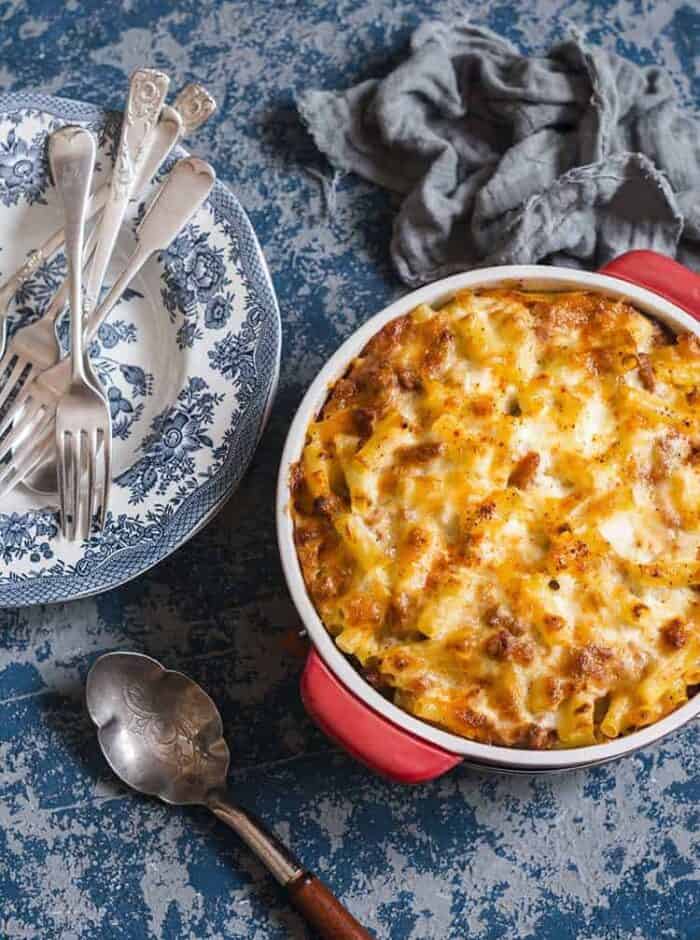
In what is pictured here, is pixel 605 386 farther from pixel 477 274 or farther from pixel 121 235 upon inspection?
pixel 121 235

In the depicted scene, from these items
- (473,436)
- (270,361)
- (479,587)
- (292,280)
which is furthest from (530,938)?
(292,280)

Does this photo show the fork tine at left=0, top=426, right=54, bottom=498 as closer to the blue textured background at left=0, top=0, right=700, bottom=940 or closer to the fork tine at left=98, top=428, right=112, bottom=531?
the fork tine at left=98, top=428, right=112, bottom=531

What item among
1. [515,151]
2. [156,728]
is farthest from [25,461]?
[515,151]

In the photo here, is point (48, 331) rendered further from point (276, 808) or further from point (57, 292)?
point (276, 808)

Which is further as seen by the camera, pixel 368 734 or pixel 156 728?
pixel 156 728

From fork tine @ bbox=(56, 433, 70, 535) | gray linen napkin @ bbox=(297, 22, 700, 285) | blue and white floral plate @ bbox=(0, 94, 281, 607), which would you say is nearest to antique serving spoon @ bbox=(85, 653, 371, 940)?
blue and white floral plate @ bbox=(0, 94, 281, 607)

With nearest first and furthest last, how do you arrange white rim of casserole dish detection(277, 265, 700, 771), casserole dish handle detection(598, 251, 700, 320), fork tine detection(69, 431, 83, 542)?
white rim of casserole dish detection(277, 265, 700, 771) → casserole dish handle detection(598, 251, 700, 320) → fork tine detection(69, 431, 83, 542)

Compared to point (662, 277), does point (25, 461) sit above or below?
below
